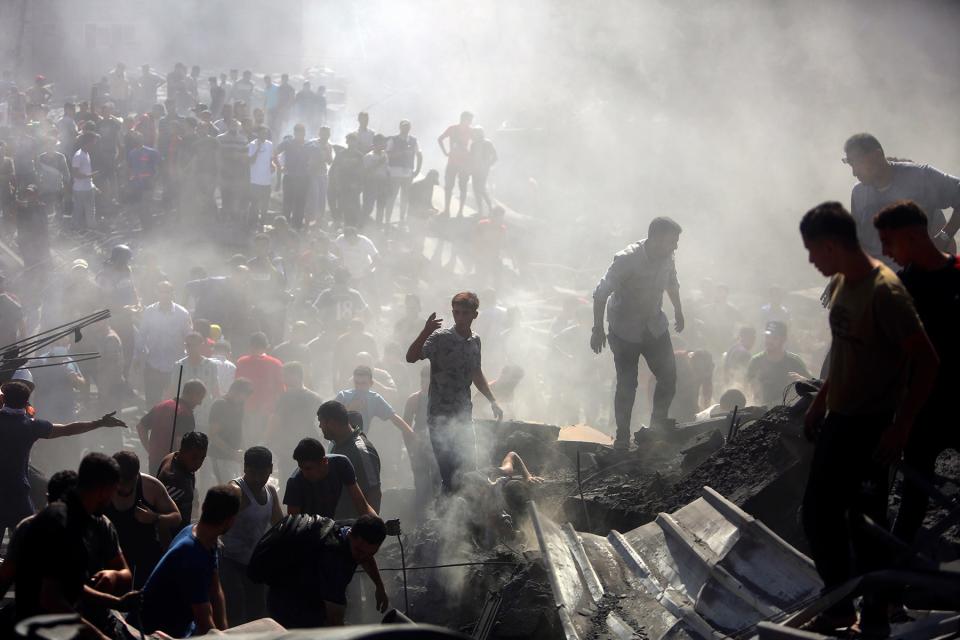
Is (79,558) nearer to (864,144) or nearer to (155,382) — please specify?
(864,144)

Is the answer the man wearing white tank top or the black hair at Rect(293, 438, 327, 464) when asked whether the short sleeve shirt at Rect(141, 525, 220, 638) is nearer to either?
the black hair at Rect(293, 438, 327, 464)

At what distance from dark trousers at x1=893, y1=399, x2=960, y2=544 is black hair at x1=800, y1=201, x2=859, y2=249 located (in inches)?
36.8

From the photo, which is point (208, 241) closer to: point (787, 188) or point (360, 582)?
point (360, 582)

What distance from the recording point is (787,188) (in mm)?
20281

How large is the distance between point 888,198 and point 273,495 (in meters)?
4.64

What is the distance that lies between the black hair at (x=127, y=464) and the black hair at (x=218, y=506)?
0.90 metres

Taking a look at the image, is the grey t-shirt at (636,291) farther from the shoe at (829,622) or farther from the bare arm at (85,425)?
the shoe at (829,622)

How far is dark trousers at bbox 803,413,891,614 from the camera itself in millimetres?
3875

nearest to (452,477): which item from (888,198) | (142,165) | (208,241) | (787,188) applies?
(888,198)

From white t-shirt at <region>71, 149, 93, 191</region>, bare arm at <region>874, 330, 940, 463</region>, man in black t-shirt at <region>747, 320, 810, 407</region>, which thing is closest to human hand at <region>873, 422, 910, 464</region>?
bare arm at <region>874, 330, 940, 463</region>

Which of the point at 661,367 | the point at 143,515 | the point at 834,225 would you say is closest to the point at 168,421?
the point at 143,515

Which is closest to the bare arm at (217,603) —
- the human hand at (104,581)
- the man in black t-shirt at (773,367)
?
the human hand at (104,581)

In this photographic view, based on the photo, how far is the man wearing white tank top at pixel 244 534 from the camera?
6039 mm

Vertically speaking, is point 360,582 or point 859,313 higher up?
point 859,313
